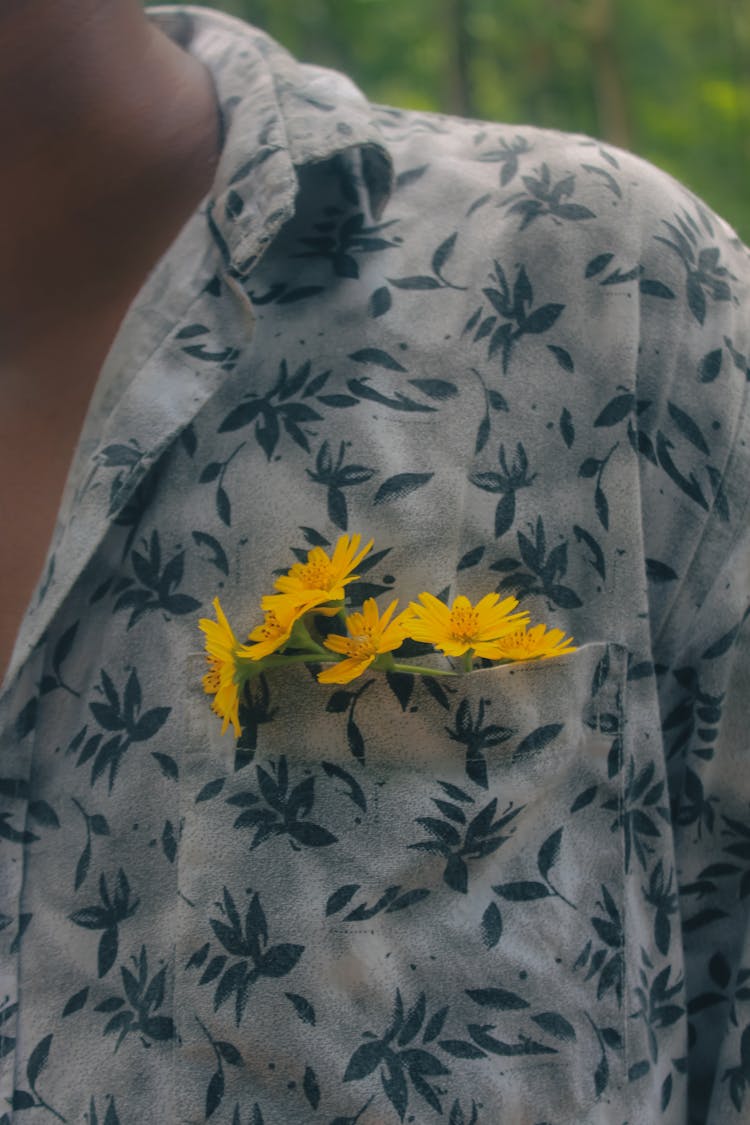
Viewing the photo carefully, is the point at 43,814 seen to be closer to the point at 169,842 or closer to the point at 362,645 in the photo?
the point at 169,842

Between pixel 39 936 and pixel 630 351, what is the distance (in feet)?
1.79

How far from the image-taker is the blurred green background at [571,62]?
3.22 m

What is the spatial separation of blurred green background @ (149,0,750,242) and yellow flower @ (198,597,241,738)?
2682mm

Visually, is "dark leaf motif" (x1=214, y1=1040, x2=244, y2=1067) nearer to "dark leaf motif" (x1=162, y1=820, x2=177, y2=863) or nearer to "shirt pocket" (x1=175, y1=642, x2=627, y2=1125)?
"shirt pocket" (x1=175, y1=642, x2=627, y2=1125)

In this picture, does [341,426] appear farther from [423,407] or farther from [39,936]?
[39,936]

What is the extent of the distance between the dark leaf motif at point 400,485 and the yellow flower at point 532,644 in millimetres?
115

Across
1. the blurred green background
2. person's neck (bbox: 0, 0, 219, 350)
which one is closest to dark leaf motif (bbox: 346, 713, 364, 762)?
person's neck (bbox: 0, 0, 219, 350)

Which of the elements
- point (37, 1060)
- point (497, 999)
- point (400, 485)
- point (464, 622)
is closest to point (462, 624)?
point (464, 622)

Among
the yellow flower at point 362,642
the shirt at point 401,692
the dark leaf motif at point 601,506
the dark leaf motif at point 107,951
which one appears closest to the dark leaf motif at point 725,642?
the shirt at point 401,692

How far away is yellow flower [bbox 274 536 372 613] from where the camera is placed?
0.65 meters

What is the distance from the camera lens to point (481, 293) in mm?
746

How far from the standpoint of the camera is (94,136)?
2.82 ft

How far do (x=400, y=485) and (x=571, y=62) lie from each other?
3.59 meters

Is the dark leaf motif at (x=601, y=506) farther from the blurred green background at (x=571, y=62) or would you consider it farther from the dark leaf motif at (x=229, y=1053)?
the blurred green background at (x=571, y=62)
